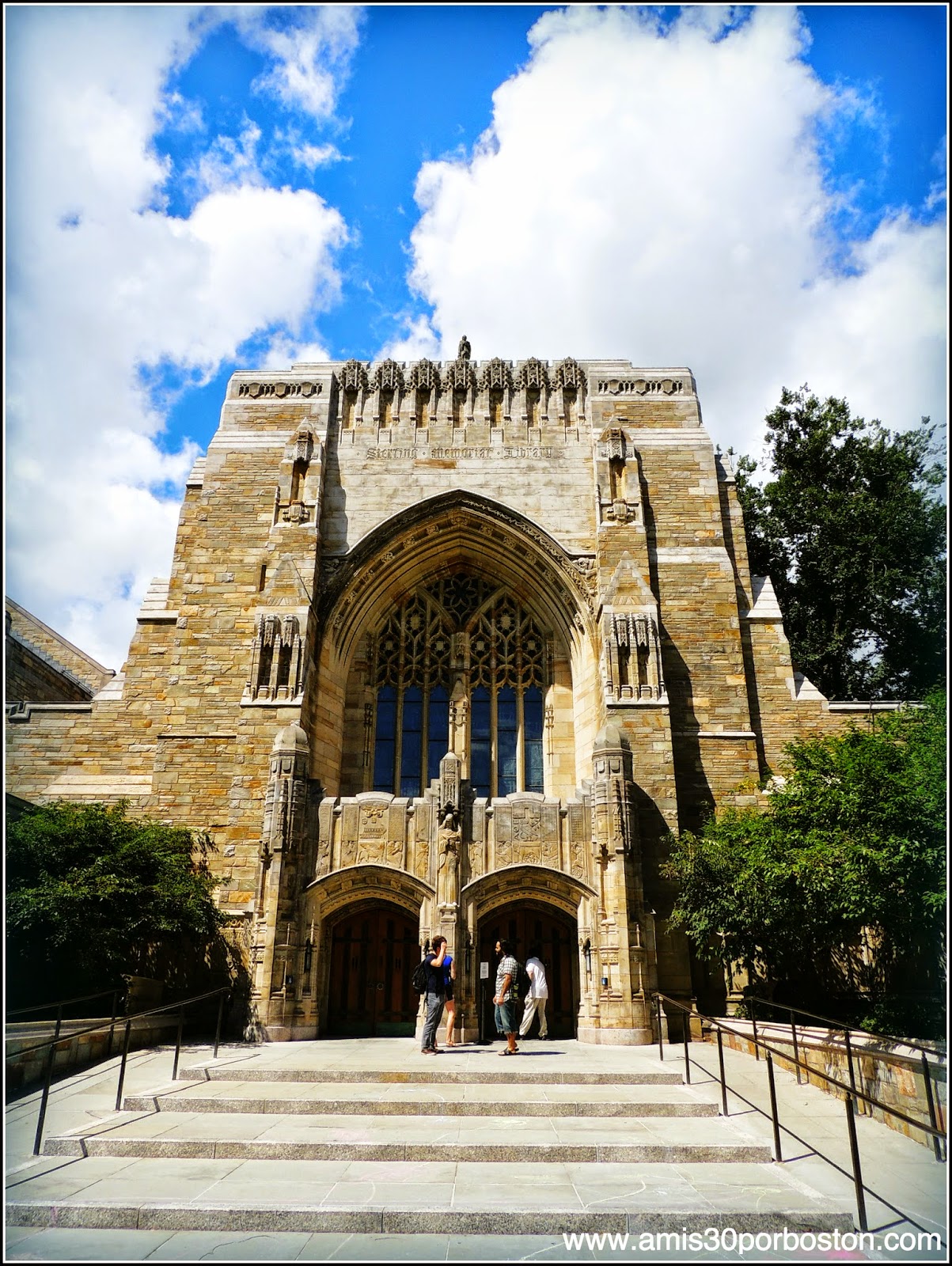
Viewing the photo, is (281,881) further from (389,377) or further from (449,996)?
(389,377)

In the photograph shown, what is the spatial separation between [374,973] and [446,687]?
603 cm

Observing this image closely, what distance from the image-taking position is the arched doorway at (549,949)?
1550cm

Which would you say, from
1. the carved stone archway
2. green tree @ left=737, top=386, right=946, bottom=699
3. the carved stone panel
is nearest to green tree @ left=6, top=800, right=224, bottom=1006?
the carved stone archway

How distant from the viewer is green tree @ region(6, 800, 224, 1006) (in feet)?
39.5

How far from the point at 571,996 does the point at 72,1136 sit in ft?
33.0

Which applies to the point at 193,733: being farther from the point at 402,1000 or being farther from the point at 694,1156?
the point at 694,1156

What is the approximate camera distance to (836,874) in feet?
38.6

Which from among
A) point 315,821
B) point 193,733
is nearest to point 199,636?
point 193,733

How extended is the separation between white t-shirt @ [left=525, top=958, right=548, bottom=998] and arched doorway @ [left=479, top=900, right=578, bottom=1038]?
228 cm

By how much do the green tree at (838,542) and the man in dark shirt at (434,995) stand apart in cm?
1427

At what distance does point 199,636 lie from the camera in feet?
57.9

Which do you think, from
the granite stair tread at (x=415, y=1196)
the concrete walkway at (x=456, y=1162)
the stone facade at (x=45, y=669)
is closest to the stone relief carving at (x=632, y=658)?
the concrete walkway at (x=456, y=1162)

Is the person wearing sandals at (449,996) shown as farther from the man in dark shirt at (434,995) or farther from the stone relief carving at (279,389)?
the stone relief carving at (279,389)

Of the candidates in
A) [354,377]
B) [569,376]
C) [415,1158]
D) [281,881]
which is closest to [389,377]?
[354,377]
